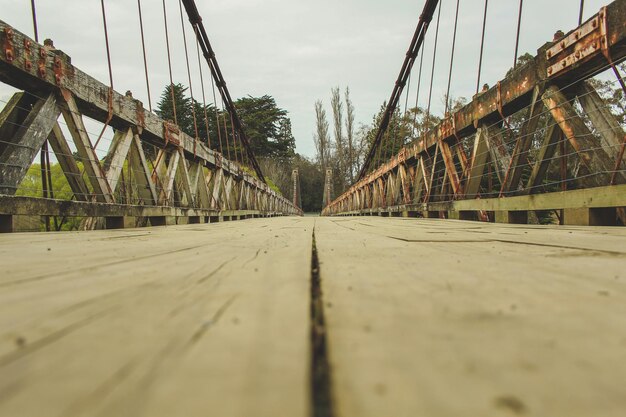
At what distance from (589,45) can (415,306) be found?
8.50 feet

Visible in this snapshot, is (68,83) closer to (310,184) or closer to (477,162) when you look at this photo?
(477,162)

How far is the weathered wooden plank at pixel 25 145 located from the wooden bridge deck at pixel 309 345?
1.97 metres

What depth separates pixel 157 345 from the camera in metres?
0.29

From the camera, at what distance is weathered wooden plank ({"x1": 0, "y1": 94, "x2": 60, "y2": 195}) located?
2.05 metres

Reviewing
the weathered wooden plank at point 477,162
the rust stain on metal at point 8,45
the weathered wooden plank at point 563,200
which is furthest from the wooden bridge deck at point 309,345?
the weathered wooden plank at point 477,162

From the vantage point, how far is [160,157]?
4.01 m

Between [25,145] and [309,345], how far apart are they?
101 inches

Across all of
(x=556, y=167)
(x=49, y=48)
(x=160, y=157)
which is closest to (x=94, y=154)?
(x=49, y=48)

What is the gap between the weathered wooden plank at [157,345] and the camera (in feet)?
0.71

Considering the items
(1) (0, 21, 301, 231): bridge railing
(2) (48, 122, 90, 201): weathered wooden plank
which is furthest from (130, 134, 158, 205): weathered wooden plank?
(2) (48, 122, 90, 201): weathered wooden plank

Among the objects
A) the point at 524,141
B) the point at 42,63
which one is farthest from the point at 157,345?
the point at 524,141

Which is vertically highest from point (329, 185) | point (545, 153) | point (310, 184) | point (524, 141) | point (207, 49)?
point (207, 49)

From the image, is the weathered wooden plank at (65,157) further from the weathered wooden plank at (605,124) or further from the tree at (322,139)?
the tree at (322,139)

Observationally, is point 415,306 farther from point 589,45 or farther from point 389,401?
point 589,45
